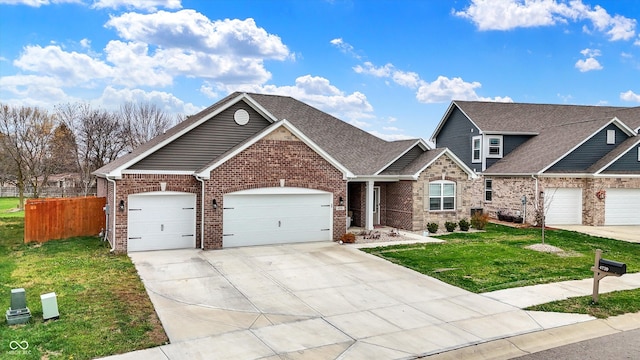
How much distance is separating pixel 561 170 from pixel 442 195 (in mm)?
7467

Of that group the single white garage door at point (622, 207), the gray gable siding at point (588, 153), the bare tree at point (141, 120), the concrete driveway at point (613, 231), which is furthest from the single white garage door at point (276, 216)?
the bare tree at point (141, 120)

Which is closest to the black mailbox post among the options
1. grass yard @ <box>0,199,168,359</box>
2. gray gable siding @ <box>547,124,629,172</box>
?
grass yard @ <box>0,199,168,359</box>

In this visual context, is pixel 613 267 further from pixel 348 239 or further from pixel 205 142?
pixel 205 142

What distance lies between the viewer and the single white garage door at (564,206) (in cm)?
2289

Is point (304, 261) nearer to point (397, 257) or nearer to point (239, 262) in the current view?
point (239, 262)

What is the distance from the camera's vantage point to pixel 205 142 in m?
16.4

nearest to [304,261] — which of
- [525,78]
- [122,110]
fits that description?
[525,78]

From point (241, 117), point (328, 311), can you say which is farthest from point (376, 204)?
point (328, 311)

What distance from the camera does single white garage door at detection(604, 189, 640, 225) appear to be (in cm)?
2280

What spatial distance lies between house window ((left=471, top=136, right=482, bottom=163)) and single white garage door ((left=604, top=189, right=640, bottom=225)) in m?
7.45

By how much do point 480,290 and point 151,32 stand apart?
62.4 feet

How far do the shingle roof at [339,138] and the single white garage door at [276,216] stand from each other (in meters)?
3.74

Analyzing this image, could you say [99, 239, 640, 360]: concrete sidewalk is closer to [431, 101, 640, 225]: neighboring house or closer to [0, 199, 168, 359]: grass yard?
[0, 199, 168, 359]: grass yard

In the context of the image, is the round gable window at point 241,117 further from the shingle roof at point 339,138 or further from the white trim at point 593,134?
the white trim at point 593,134
